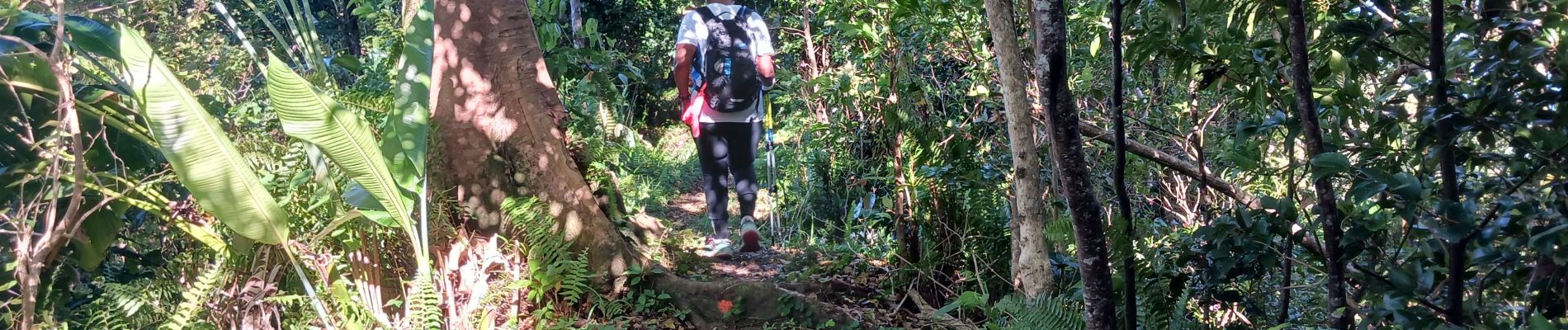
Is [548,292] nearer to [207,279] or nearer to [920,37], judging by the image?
[207,279]

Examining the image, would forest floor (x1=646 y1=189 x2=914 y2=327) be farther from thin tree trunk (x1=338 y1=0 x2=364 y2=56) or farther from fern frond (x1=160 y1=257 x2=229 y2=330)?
thin tree trunk (x1=338 y1=0 x2=364 y2=56)

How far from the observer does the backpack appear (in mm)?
5012

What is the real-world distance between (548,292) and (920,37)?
1.94 meters

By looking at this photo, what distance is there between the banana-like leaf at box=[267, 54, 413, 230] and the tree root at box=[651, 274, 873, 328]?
136 cm

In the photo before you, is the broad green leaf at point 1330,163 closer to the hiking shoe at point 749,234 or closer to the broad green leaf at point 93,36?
the broad green leaf at point 93,36

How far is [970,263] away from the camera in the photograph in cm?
407

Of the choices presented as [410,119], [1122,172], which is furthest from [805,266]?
[1122,172]

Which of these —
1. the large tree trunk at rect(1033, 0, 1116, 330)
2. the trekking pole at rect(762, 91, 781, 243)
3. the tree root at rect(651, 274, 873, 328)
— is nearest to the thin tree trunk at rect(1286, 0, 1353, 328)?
the large tree trunk at rect(1033, 0, 1116, 330)

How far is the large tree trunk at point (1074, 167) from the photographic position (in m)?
2.26

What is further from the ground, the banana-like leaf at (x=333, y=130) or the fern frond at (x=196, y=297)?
the banana-like leaf at (x=333, y=130)

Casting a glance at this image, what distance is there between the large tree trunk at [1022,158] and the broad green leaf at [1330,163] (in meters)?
1.04

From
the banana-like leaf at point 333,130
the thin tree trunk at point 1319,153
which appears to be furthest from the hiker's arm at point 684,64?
the thin tree trunk at point 1319,153

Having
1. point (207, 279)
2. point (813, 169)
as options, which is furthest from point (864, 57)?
point (207, 279)

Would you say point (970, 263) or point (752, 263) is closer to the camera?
point (970, 263)
